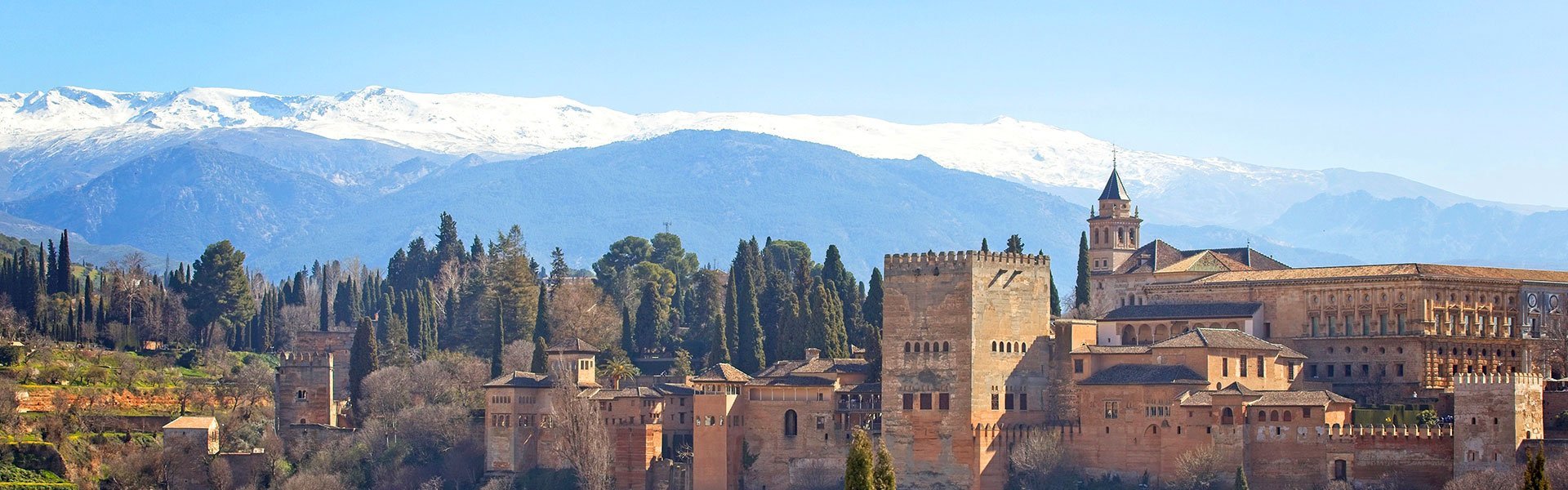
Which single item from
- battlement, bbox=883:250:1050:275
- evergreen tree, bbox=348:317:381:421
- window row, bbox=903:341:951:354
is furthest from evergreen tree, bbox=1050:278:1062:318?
evergreen tree, bbox=348:317:381:421

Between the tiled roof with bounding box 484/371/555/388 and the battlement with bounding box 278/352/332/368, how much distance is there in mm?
14256

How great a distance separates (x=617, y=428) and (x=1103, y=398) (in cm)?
1747

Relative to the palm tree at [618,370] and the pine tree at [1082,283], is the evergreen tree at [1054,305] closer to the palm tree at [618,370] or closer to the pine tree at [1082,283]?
the pine tree at [1082,283]

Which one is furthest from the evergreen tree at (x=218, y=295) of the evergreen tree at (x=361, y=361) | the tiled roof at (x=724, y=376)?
the tiled roof at (x=724, y=376)

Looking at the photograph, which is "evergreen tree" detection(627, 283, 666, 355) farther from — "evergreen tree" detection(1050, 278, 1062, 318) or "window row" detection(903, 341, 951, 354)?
"window row" detection(903, 341, 951, 354)

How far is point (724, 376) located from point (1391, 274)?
71.6 ft

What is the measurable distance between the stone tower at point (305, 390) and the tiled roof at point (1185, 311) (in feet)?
112

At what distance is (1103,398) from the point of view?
222 feet

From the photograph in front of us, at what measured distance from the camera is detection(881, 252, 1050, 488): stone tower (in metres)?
69.0

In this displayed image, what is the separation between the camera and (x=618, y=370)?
278 ft

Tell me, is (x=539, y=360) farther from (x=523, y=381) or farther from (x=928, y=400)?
(x=928, y=400)

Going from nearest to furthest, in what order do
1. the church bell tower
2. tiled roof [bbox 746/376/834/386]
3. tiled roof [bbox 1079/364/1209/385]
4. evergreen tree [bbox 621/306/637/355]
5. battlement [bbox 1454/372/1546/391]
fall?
battlement [bbox 1454/372/1546/391] → tiled roof [bbox 1079/364/1209/385] → tiled roof [bbox 746/376/834/386] → the church bell tower → evergreen tree [bbox 621/306/637/355]

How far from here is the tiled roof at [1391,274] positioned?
7400 cm

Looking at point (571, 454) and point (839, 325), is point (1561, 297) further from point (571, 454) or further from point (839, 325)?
point (571, 454)
